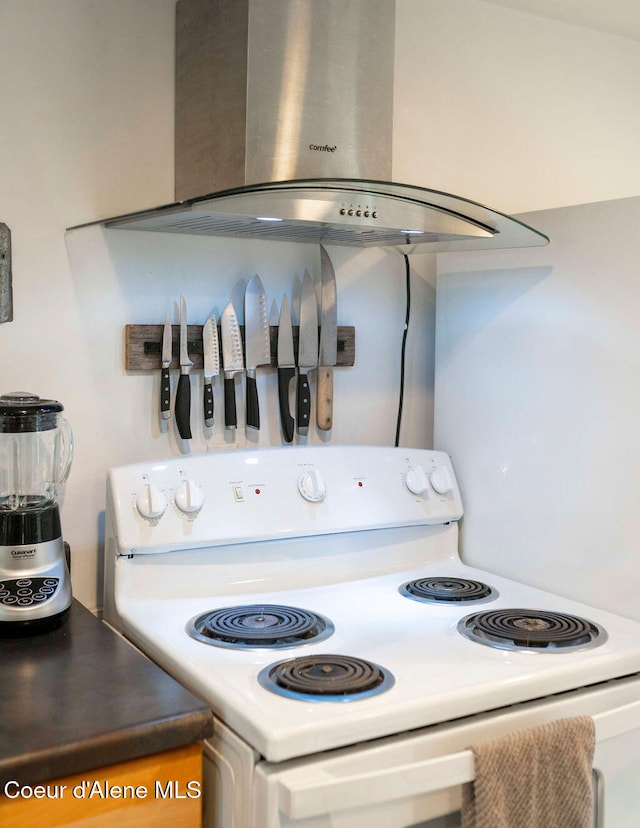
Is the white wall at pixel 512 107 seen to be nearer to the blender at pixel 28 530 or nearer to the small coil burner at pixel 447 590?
the small coil burner at pixel 447 590

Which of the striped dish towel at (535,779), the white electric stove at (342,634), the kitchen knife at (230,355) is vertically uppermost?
the kitchen knife at (230,355)

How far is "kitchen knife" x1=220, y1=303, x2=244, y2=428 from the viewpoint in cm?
176

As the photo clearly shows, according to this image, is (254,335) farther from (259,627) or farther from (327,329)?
(259,627)

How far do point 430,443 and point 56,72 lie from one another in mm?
1175

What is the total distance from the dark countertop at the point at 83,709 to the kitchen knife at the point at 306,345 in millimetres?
707

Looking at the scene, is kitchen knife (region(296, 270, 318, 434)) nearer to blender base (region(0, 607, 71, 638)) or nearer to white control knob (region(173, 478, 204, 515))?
white control knob (region(173, 478, 204, 515))

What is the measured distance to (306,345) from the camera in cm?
187

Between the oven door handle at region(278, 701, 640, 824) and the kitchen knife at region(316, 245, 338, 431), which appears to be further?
the kitchen knife at region(316, 245, 338, 431)

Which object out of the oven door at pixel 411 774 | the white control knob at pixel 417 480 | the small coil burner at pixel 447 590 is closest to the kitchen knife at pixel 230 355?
the white control knob at pixel 417 480

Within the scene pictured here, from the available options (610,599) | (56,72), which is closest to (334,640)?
(610,599)

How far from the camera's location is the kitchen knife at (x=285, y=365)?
184 cm

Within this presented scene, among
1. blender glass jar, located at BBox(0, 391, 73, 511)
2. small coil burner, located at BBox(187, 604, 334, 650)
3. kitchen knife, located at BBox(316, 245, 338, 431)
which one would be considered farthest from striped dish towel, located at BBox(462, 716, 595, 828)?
kitchen knife, located at BBox(316, 245, 338, 431)

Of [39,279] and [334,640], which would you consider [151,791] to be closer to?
[334,640]

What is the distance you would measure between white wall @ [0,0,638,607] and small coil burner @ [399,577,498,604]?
0.42 meters
